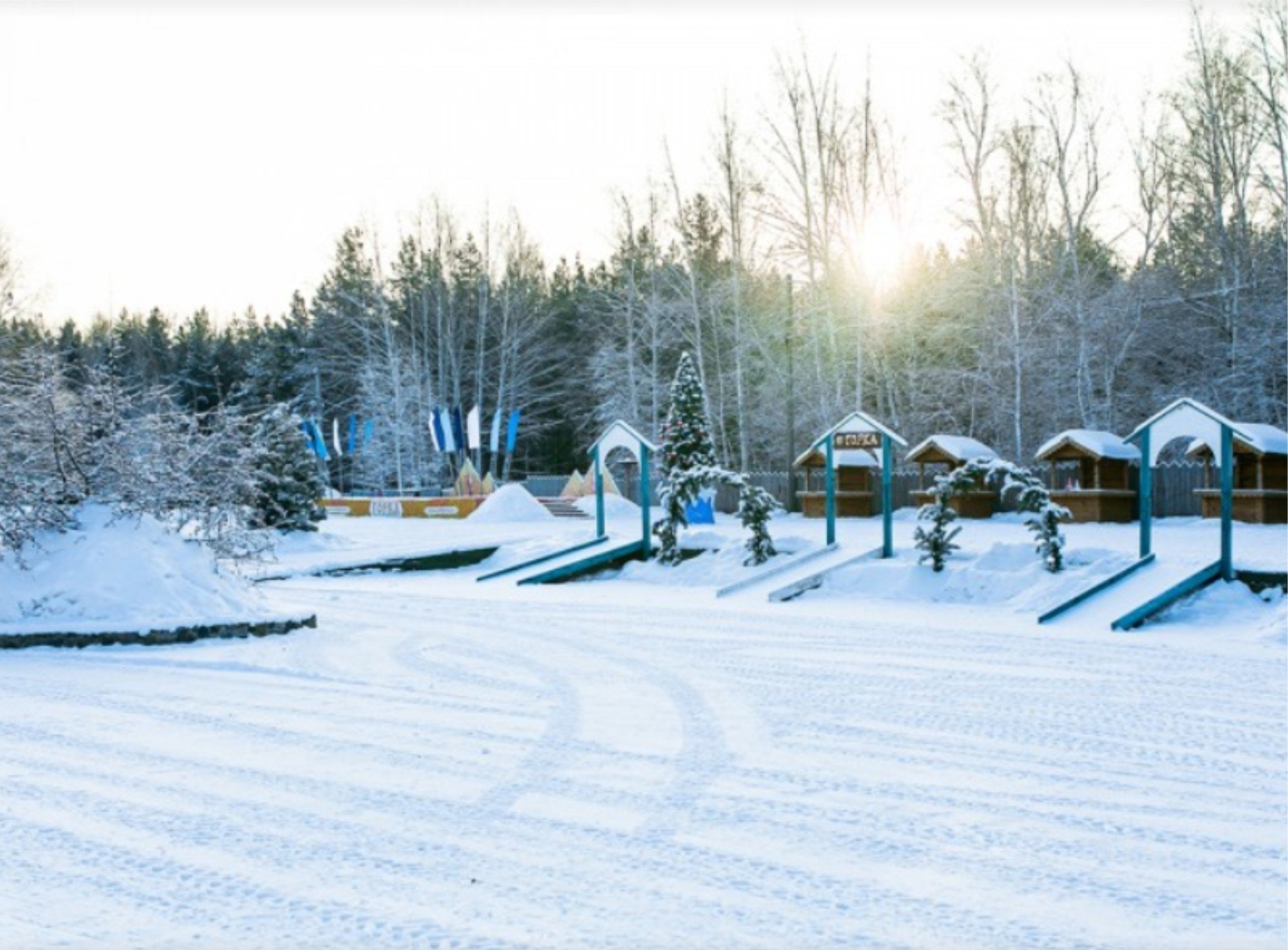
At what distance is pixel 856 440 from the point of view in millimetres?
19562

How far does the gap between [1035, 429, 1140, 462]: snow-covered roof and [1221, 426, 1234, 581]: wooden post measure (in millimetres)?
7362

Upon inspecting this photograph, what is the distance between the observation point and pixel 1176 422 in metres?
15.4

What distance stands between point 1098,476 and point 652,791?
61.1ft

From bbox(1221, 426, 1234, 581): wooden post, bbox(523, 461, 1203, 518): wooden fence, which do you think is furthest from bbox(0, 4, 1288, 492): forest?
bbox(1221, 426, 1234, 581): wooden post

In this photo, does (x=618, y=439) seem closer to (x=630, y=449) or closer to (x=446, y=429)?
(x=630, y=449)

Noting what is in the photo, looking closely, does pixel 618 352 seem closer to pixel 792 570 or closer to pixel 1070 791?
pixel 792 570

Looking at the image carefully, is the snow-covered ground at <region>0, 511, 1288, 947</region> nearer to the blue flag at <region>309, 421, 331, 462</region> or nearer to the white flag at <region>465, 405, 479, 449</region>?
the white flag at <region>465, 405, 479, 449</region>

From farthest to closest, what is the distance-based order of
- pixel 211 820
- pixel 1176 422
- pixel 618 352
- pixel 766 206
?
pixel 618 352 → pixel 766 206 → pixel 1176 422 → pixel 211 820

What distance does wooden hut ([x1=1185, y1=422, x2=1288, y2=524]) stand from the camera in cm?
1945

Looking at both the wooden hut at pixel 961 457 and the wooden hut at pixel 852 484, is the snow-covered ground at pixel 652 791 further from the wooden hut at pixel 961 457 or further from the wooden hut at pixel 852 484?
the wooden hut at pixel 852 484

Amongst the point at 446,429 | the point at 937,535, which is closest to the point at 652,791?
the point at 937,535

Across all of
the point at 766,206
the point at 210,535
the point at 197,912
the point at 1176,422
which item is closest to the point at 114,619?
the point at 210,535

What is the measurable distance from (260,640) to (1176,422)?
11738 millimetres

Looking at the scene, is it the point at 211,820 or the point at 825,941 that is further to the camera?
the point at 211,820
